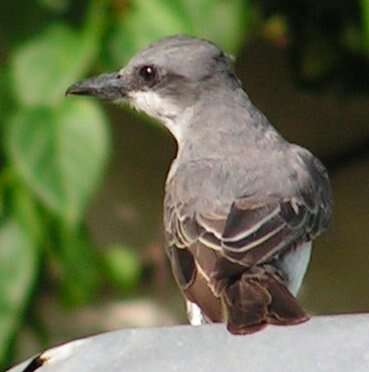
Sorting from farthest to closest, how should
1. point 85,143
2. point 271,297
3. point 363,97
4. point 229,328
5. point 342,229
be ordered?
point 342,229 → point 363,97 → point 85,143 → point 271,297 → point 229,328

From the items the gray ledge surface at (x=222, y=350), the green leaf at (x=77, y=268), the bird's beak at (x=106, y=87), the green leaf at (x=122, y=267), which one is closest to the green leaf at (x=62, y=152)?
the bird's beak at (x=106, y=87)

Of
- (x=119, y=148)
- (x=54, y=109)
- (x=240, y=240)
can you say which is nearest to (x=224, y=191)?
(x=240, y=240)

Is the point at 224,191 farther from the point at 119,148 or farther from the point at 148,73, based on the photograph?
the point at 119,148

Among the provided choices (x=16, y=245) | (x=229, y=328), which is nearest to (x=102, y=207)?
(x=16, y=245)

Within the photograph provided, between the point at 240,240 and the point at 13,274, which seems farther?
the point at 13,274

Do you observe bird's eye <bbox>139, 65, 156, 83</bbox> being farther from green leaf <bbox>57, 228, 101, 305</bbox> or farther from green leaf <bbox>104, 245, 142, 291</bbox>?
green leaf <bbox>104, 245, 142, 291</bbox>

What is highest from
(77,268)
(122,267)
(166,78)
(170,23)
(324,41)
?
(170,23)

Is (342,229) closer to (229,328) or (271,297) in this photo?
(271,297)

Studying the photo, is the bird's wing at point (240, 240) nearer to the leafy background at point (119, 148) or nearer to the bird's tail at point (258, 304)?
the bird's tail at point (258, 304)
